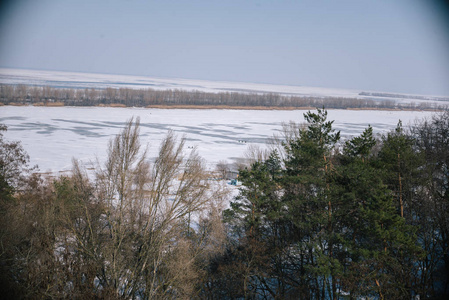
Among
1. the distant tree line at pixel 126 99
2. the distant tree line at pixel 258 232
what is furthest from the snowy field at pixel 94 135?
the distant tree line at pixel 126 99

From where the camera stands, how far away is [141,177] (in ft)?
41.6

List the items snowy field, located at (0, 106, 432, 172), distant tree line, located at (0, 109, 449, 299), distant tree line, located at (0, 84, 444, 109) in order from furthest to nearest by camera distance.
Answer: distant tree line, located at (0, 84, 444, 109) → snowy field, located at (0, 106, 432, 172) → distant tree line, located at (0, 109, 449, 299)

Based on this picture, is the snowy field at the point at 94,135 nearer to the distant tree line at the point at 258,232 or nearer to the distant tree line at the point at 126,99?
the distant tree line at the point at 258,232

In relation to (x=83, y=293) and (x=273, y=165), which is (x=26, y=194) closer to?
(x=83, y=293)

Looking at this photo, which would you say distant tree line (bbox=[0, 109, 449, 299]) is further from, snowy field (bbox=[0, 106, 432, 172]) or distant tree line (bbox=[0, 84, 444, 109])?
distant tree line (bbox=[0, 84, 444, 109])

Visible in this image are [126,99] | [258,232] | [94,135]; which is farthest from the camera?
[126,99]

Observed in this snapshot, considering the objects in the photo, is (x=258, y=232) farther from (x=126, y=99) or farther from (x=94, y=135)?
(x=126, y=99)

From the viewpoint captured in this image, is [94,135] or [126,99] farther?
[126,99]

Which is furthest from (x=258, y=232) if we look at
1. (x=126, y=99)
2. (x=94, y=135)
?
(x=126, y=99)

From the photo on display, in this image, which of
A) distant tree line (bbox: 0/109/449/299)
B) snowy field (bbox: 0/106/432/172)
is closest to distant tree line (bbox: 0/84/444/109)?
snowy field (bbox: 0/106/432/172)

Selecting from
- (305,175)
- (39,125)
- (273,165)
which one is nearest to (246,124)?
(39,125)

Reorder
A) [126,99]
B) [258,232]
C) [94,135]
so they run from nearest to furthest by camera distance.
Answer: [258,232] → [94,135] → [126,99]

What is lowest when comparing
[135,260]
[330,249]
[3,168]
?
[135,260]

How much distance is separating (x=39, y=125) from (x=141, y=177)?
36.5m
